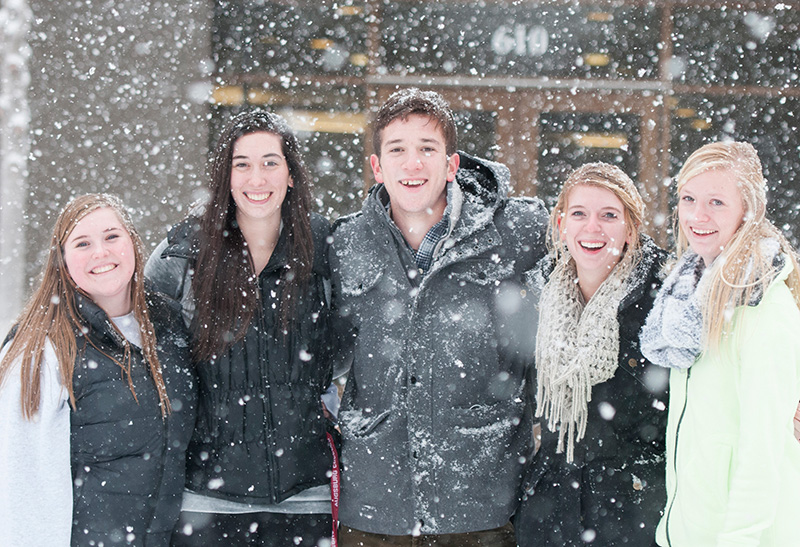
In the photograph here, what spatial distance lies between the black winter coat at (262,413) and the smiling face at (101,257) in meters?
0.20

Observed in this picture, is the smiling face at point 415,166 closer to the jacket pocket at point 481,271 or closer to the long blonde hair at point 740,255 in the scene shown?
the jacket pocket at point 481,271

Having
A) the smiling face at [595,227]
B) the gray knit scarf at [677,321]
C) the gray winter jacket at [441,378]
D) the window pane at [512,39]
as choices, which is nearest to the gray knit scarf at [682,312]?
the gray knit scarf at [677,321]

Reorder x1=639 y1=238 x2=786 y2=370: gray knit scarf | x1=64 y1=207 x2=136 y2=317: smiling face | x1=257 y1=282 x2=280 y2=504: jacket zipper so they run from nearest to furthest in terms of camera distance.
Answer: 1. x1=639 y1=238 x2=786 y2=370: gray knit scarf
2. x1=64 y1=207 x2=136 y2=317: smiling face
3. x1=257 y1=282 x2=280 y2=504: jacket zipper

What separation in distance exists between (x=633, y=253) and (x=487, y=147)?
409cm

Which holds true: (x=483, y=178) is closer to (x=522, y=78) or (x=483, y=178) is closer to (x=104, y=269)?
(x=104, y=269)

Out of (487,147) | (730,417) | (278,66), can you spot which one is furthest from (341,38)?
(730,417)

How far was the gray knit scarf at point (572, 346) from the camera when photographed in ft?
7.43

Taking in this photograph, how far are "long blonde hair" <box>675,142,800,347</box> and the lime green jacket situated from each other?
35 mm

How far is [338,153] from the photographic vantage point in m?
6.18

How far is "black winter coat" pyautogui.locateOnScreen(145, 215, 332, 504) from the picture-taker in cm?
258

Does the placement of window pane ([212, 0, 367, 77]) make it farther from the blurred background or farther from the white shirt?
the white shirt

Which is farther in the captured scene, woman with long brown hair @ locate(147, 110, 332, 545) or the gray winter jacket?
woman with long brown hair @ locate(147, 110, 332, 545)

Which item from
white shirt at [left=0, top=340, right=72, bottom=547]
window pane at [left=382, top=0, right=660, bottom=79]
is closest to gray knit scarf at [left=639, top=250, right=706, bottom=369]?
white shirt at [left=0, top=340, right=72, bottom=547]

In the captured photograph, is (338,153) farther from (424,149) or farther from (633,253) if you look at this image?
(633,253)
